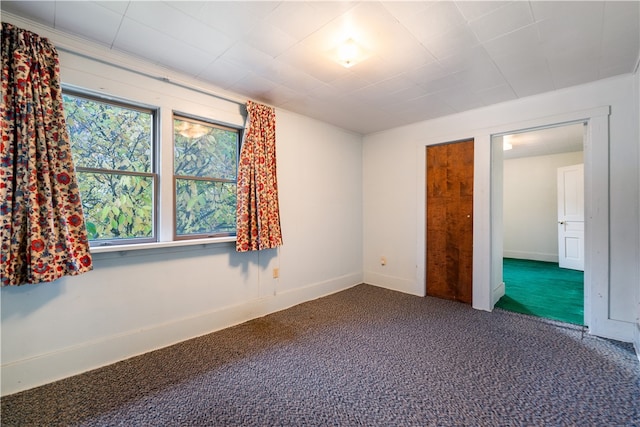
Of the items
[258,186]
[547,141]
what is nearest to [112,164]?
[258,186]

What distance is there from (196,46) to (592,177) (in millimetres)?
3626

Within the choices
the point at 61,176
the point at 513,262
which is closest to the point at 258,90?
the point at 61,176

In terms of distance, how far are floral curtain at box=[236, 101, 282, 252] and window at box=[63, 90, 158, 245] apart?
30.5 inches

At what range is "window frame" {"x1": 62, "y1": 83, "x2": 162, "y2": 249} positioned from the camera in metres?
2.04

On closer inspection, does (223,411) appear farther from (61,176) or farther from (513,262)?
(513,262)

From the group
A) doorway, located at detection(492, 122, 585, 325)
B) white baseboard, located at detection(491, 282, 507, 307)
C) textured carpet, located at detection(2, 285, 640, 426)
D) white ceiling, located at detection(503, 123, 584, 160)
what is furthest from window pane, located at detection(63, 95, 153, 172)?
white ceiling, located at detection(503, 123, 584, 160)

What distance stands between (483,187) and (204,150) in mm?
3123

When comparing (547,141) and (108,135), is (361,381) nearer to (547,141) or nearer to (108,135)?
(108,135)

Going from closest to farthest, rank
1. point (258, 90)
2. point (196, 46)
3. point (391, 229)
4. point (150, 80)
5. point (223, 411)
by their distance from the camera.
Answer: point (223, 411), point (196, 46), point (150, 80), point (258, 90), point (391, 229)

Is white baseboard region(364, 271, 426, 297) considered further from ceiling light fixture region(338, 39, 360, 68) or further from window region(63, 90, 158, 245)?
window region(63, 90, 158, 245)

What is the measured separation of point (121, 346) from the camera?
83.6 inches

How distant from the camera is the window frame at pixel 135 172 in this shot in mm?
2039

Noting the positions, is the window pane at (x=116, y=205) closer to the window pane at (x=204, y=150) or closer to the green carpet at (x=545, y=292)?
the window pane at (x=204, y=150)

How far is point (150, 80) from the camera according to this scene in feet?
7.52
